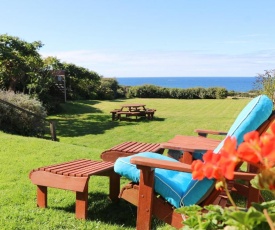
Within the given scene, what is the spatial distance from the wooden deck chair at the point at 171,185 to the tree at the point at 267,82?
30.6ft

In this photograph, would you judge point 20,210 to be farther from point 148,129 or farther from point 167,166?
point 148,129

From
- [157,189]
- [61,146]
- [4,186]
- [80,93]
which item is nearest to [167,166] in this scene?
[157,189]

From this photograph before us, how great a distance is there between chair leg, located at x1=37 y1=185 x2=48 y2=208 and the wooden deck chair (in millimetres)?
1047

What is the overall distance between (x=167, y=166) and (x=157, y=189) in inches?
17.7

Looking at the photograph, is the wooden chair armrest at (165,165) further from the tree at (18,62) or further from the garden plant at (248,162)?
the tree at (18,62)

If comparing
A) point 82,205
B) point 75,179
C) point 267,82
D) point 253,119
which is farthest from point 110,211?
point 267,82

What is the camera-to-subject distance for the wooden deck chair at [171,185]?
2529mm

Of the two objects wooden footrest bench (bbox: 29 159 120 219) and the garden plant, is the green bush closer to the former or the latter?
wooden footrest bench (bbox: 29 159 120 219)

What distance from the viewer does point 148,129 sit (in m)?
13.2

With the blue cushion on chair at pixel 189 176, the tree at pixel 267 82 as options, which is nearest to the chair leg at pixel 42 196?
the blue cushion on chair at pixel 189 176

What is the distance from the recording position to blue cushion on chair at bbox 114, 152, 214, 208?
2672mm

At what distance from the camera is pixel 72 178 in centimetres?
330

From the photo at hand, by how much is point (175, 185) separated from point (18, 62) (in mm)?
16155

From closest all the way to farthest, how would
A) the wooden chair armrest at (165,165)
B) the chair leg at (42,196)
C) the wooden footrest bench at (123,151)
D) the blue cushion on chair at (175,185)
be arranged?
the wooden chair armrest at (165,165)
the blue cushion on chair at (175,185)
the chair leg at (42,196)
the wooden footrest bench at (123,151)
